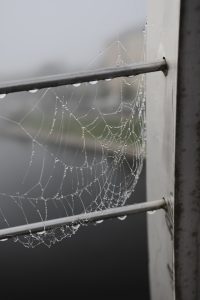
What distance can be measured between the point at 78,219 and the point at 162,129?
28 cm

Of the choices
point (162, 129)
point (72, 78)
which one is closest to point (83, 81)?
point (72, 78)

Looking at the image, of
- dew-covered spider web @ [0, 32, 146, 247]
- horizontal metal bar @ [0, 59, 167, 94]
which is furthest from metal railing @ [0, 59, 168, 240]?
dew-covered spider web @ [0, 32, 146, 247]

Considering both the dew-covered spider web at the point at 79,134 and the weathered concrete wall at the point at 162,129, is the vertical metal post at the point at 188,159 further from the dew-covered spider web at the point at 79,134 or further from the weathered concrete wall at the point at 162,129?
the dew-covered spider web at the point at 79,134

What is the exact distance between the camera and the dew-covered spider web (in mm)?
1302

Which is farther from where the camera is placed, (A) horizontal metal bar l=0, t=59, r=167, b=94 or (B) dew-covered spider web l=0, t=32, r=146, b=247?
(B) dew-covered spider web l=0, t=32, r=146, b=247

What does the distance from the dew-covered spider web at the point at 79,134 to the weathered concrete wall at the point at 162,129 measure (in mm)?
218

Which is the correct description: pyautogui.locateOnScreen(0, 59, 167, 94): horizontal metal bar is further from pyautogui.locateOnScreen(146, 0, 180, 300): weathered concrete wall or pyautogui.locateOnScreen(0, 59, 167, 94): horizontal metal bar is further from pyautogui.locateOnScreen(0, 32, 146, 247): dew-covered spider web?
pyautogui.locateOnScreen(0, 32, 146, 247): dew-covered spider web

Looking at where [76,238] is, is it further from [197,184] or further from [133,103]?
[197,184]

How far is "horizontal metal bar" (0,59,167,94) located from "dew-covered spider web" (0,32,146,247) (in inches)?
12.8

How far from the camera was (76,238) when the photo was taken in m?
2.32

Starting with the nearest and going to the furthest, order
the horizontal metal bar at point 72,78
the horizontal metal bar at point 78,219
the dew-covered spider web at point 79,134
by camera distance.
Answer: the horizontal metal bar at point 72,78
the horizontal metal bar at point 78,219
the dew-covered spider web at point 79,134

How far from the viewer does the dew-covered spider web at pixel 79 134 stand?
130cm

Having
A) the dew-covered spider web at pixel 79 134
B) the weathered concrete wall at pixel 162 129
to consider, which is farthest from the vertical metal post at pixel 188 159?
the dew-covered spider web at pixel 79 134

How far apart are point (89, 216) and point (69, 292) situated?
169 cm
